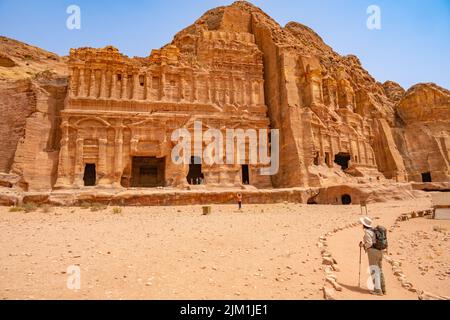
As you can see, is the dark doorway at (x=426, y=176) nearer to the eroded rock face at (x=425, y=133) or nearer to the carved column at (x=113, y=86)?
the eroded rock face at (x=425, y=133)

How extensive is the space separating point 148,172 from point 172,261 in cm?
2545

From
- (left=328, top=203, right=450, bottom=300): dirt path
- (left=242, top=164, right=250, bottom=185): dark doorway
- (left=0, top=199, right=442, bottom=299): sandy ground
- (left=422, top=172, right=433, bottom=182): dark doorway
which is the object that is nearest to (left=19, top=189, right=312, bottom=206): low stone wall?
(left=242, top=164, right=250, bottom=185): dark doorway

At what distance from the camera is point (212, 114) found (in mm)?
29828

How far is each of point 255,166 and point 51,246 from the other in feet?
75.9

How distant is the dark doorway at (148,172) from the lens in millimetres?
30422

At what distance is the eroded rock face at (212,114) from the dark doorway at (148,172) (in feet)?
0.35

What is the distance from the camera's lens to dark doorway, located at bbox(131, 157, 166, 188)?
99.8ft

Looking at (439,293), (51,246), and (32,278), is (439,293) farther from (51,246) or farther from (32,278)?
(51,246)

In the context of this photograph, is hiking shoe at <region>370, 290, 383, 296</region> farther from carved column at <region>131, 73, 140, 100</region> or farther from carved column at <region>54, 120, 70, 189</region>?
carved column at <region>131, 73, 140, 100</region>

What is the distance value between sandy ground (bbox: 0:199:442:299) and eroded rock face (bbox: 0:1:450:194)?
16159 mm

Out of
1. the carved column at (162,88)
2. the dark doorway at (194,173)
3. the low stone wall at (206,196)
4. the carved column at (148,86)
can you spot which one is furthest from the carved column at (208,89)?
the low stone wall at (206,196)

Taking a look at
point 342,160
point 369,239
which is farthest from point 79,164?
point 342,160

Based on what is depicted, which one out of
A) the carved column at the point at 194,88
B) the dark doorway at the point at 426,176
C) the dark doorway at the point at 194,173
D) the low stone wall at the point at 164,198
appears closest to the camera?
the low stone wall at the point at 164,198

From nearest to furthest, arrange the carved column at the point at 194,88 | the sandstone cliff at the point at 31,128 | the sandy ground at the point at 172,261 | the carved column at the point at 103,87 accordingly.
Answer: the sandy ground at the point at 172,261 → the sandstone cliff at the point at 31,128 → the carved column at the point at 103,87 → the carved column at the point at 194,88
